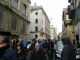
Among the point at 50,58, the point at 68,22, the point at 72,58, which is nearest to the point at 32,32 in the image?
the point at 68,22

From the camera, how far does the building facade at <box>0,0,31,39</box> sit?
37.6m

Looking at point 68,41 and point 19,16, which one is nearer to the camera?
point 68,41

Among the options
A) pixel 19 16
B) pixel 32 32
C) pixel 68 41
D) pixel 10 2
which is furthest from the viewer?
pixel 32 32

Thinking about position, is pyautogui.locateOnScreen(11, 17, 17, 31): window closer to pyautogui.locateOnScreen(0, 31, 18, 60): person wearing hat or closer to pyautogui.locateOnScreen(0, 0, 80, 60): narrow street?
pyautogui.locateOnScreen(0, 0, 80, 60): narrow street

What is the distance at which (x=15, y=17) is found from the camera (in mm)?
44250

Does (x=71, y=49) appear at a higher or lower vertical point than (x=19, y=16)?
lower

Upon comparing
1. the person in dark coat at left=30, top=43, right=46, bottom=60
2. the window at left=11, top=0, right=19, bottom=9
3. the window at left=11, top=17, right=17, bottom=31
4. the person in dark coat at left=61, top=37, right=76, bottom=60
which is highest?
the window at left=11, top=0, right=19, bottom=9

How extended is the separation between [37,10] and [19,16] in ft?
165

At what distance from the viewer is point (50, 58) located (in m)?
22.4

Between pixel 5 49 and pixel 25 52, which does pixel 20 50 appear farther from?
pixel 5 49

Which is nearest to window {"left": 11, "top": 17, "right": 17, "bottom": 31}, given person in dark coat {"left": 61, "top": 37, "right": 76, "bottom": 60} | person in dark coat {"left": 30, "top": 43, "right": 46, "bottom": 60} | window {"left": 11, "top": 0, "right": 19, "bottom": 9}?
window {"left": 11, "top": 0, "right": 19, "bottom": 9}

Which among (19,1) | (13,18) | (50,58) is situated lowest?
(50,58)

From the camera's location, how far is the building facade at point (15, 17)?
37.6 metres

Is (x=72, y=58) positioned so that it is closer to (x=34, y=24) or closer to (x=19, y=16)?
(x=19, y=16)
